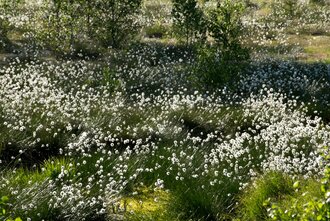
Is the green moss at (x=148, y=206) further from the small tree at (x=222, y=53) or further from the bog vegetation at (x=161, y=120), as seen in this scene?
the small tree at (x=222, y=53)

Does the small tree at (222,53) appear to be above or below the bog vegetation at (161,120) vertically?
above

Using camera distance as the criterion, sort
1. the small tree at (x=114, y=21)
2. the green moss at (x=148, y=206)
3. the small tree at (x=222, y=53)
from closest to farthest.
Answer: the green moss at (x=148, y=206), the small tree at (x=222, y=53), the small tree at (x=114, y=21)

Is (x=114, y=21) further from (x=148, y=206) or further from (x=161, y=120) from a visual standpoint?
(x=148, y=206)

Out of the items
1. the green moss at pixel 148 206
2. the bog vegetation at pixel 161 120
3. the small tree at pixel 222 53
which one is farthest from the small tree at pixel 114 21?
the green moss at pixel 148 206

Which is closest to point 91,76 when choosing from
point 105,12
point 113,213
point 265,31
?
point 105,12

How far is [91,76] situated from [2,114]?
508 cm

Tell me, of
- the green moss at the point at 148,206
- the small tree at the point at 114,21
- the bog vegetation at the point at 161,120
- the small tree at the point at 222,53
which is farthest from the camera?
the small tree at the point at 114,21

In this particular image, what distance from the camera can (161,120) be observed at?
1328cm

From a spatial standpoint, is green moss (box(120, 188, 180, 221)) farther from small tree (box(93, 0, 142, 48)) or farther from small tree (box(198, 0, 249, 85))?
small tree (box(93, 0, 142, 48))

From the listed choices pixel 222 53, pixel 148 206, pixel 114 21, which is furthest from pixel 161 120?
pixel 114 21

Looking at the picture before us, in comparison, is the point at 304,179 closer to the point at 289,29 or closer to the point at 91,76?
the point at 91,76

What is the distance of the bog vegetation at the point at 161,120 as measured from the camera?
815 centimetres

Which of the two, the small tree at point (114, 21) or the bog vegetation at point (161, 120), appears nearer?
the bog vegetation at point (161, 120)

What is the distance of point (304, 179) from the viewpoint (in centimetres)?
898
